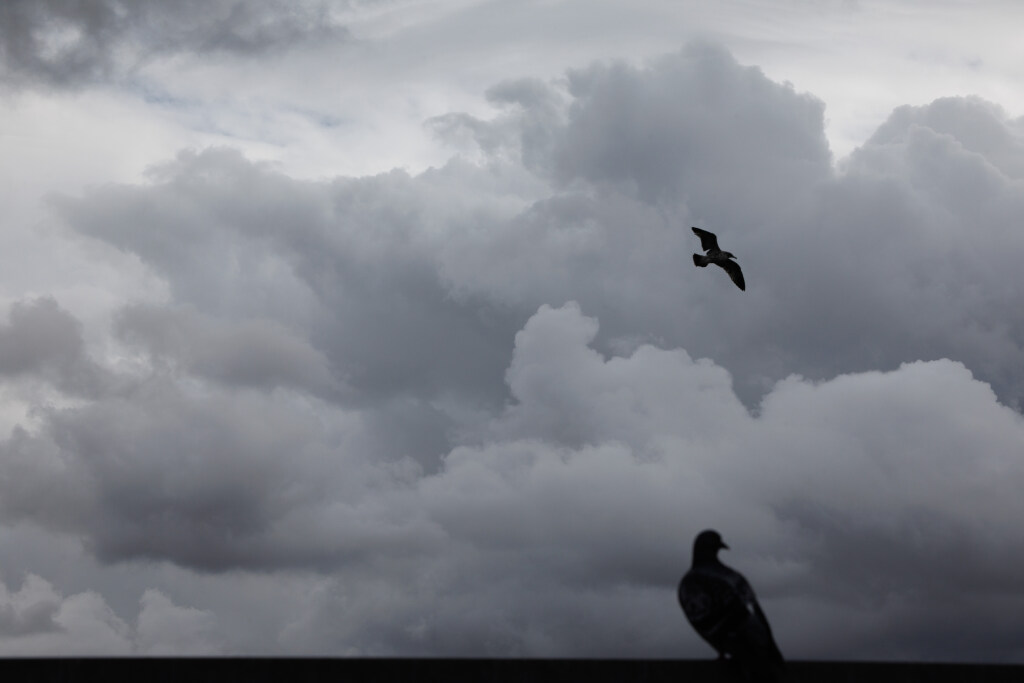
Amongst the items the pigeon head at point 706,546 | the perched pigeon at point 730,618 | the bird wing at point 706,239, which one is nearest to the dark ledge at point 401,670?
the perched pigeon at point 730,618

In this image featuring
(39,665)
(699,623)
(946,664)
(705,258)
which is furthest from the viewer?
(705,258)

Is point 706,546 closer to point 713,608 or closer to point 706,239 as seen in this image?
point 713,608

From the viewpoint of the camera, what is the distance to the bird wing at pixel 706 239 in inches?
2140

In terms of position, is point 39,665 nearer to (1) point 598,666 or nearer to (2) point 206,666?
(2) point 206,666

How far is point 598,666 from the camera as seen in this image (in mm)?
15008

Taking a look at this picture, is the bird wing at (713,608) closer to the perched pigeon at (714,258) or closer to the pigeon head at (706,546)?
the pigeon head at (706,546)

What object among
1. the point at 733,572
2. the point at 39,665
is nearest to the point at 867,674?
the point at 733,572

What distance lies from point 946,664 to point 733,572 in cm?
370

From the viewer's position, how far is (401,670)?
48.3 feet

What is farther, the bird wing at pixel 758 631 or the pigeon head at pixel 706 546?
the pigeon head at pixel 706 546

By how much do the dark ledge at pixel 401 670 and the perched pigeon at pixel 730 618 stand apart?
1.32 ft

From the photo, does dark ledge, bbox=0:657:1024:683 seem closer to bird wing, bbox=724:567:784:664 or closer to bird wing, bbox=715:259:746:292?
bird wing, bbox=724:567:784:664

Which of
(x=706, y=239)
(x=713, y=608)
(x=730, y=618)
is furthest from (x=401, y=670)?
(x=706, y=239)

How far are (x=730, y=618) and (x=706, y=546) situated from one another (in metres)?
1.24
